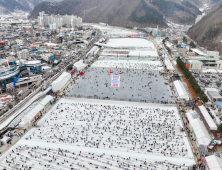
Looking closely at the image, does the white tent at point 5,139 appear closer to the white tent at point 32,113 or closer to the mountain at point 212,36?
→ the white tent at point 32,113

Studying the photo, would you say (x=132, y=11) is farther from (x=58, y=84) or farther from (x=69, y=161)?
(x=69, y=161)

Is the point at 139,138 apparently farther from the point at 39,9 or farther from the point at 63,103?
the point at 39,9

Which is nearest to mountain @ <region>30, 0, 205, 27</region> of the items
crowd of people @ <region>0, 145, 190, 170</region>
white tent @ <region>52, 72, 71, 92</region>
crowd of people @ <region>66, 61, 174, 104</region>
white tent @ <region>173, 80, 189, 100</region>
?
crowd of people @ <region>66, 61, 174, 104</region>

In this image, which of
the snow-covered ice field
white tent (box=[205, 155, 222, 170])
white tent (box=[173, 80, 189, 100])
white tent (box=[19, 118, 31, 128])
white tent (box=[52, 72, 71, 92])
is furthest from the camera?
white tent (box=[52, 72, 71, 92])

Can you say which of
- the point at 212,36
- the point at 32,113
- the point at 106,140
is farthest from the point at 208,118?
the point at 212,36

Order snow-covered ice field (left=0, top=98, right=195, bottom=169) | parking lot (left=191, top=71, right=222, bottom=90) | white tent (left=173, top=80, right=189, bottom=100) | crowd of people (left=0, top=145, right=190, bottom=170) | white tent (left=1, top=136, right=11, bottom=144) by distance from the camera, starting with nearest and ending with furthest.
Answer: crowd of people (left=0, top=145, right=190, bottom=170) < snow-covered ice field (left=0, top=98, right=195, bottom=169) < white tent (left=1, top=136, right=11, bottom=144) < white tent (left=173, top=80, right=189, bottom=100) < parking lot (left=191, top=71, right=222, bottom=90)

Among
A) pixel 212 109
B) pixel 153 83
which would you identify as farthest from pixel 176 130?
pixel 153 83

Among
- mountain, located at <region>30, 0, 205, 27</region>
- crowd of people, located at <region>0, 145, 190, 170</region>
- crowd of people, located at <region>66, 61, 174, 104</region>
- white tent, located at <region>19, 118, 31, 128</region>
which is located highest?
mountain, located at <region>30, 0, 205, 27</region>

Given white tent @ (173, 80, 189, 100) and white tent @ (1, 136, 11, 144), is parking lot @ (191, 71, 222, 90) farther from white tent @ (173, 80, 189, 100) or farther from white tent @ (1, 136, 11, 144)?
white tent @ (1, 136, 11, 144)
